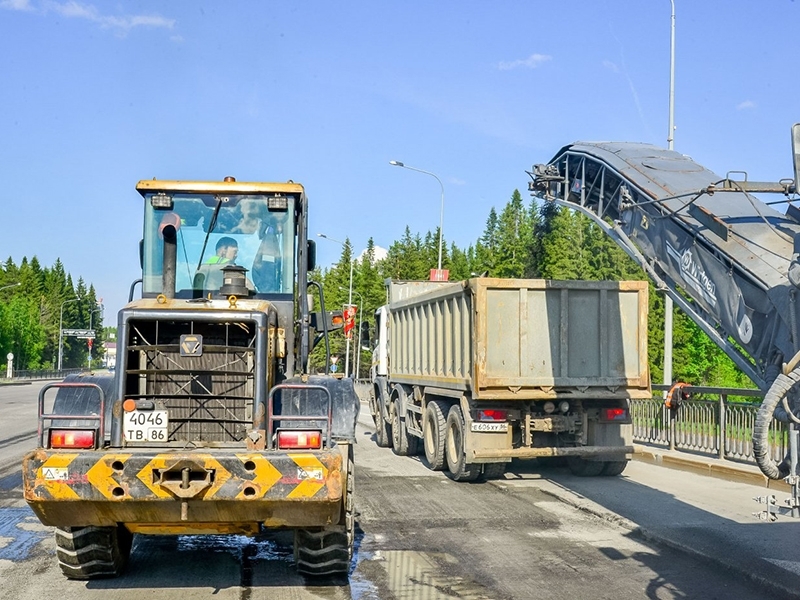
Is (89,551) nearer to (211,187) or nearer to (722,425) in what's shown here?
(211,187)

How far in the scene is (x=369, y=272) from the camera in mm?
100625

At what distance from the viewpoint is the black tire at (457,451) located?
13000 mm

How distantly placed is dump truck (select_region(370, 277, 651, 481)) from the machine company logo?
246 cm

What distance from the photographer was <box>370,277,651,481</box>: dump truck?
12477 mm

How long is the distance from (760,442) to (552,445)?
22.6 ft

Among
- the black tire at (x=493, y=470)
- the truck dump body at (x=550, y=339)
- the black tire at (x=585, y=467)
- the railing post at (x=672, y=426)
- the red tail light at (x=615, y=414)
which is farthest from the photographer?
the railing post at (x=672, y=426)

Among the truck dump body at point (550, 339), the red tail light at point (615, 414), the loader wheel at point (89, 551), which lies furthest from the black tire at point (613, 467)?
the loader wheel at point (89, 551)

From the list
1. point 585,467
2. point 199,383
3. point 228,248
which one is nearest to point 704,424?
point 585,467

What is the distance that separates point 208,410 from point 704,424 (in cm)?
1064

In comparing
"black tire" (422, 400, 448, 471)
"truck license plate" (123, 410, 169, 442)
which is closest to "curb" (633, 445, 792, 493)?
"black tire" (422, 400, 448, 471)

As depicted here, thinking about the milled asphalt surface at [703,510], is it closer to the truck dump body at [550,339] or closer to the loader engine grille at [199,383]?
the truck dump body at [550,339]

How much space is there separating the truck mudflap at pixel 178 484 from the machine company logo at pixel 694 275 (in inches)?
193

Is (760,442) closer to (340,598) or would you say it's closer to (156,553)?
(340,598)

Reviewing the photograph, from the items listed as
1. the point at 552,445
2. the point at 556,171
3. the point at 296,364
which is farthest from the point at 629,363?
the point at 296,364
